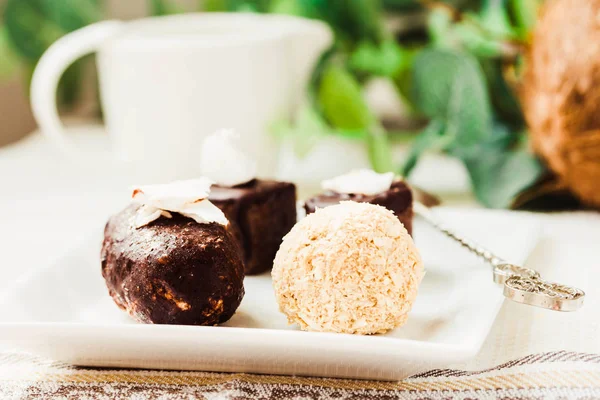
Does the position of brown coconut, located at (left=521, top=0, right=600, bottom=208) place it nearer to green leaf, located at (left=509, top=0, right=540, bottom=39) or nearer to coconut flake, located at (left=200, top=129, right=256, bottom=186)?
green leaf, located at (left=509, top=0, right=540, bottom=39)

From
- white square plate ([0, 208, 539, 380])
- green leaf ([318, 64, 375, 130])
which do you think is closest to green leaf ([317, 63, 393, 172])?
green leaf ([318, 64, 375, 130])

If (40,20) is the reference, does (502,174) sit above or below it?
below

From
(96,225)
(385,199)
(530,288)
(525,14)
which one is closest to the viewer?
(530,288)

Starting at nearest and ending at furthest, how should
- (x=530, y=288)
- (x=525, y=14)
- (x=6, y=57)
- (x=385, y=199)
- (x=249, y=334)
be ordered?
(x=249, y=334)
(x=530, y=288)
(x=385, y=199)
(x=525, y=14)
(x=6, y=57)

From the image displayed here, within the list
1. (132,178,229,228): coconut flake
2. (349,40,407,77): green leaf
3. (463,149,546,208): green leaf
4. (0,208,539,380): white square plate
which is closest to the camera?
(0,208,539,380): white square plate

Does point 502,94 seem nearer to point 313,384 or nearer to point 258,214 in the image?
point 258,214

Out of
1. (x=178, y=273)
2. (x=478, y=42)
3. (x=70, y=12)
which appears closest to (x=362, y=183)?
(x=178, y=273)

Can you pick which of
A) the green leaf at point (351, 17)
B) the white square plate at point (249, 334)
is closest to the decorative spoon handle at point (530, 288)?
the white square plate at point (249, 334)
